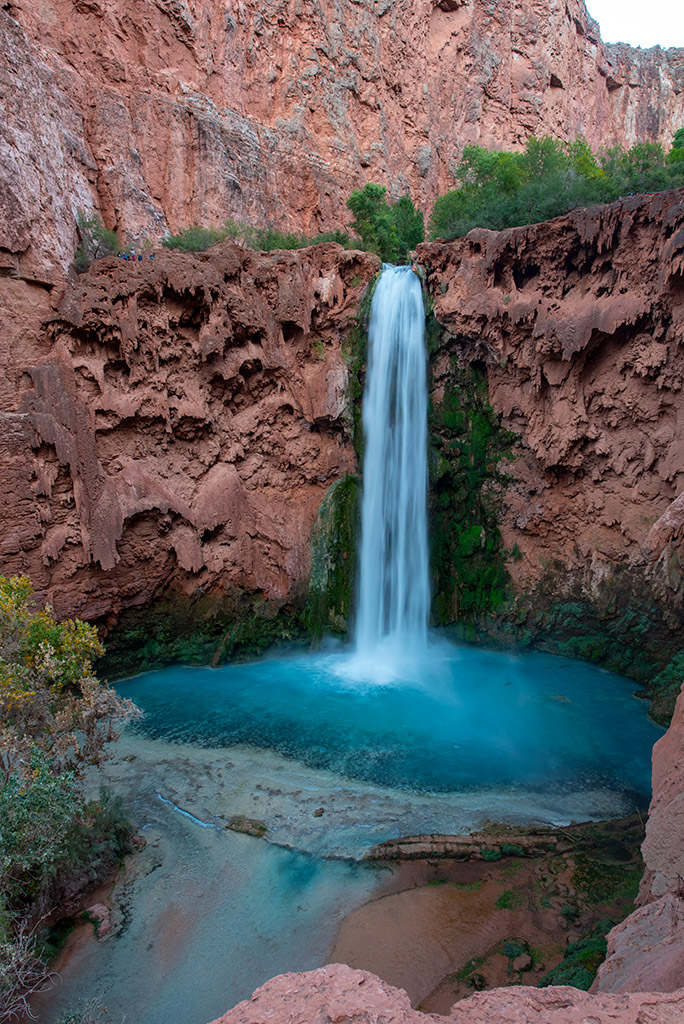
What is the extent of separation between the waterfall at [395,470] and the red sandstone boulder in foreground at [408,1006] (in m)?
13.9

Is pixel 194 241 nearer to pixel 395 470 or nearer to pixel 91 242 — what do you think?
pixel 91 242

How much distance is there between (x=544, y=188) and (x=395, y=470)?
31.6ft

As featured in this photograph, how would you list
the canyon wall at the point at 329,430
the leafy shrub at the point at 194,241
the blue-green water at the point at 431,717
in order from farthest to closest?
1. the leafy shrub at the point at 194,241
2. the canyon wall at the point at 329,430
3. the blue-green water at the point at 431,717

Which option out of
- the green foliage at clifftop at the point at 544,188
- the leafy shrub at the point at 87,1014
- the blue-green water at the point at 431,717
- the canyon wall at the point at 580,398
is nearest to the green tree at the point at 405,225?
the green foliage at clifftop at the point at 544,188

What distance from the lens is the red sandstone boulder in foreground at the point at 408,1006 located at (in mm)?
2486

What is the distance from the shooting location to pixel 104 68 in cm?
1958

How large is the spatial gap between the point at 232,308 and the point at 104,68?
11.4 meters

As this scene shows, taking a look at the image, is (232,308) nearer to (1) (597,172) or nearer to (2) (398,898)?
(2) (398,898)

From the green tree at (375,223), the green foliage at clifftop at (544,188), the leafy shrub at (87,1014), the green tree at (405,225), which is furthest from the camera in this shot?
the green tree at (405,225)

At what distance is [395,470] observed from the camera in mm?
17141

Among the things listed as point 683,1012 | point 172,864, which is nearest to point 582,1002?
point 683,1012

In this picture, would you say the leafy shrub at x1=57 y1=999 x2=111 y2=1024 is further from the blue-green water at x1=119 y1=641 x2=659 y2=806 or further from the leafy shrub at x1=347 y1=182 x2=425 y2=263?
the leafy shrub at x1=347 y1=182 x2=425 y2=263

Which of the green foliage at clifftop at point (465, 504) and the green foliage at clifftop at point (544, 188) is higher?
the green foliage at clifftop at point (544, 188)

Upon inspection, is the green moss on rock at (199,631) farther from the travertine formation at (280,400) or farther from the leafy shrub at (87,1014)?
the leafy shrub at (87,1014)
